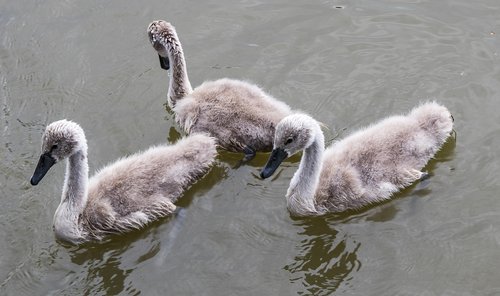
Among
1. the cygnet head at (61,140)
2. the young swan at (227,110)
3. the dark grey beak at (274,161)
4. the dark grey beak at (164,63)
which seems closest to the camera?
the cygnet head at (61,140)

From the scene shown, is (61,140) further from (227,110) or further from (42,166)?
(227,110)

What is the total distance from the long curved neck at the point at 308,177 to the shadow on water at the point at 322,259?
0.69 feet

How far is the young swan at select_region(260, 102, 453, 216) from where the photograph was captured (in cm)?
739

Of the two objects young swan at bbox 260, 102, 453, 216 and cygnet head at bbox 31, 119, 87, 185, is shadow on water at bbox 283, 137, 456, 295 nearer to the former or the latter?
young swan at bbox 260, 102, 453, 216

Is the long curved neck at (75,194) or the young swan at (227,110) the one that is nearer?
the long curved neck at (75,194)

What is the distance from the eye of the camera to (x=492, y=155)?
8070mm

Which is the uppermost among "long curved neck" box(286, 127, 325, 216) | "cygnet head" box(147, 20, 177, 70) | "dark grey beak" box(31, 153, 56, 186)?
"cygnet head" box(147, 20, 177, 70)

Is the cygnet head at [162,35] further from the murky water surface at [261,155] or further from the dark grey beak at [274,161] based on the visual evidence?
the dark grey beak at [274,161]

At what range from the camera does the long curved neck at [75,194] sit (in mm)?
7316

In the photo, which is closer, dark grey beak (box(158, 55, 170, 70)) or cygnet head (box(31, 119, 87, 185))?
cygnet head (box(31, 119, 87, 185))

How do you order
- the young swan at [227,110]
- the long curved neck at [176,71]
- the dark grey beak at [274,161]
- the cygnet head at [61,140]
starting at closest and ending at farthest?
the cygnet head at [61,140]
the dark grey beak at [274,161]
the young swan at [227,110]
the long curved neck at [176,71]

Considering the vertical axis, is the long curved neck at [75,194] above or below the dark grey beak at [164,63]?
below

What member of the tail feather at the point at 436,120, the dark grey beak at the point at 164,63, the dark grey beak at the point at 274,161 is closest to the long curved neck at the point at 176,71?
the dark grey beak at the point at 164,63

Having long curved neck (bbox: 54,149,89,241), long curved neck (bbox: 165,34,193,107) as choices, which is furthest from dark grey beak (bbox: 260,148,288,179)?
long curved neck (bbox: 165,34,193,107)
